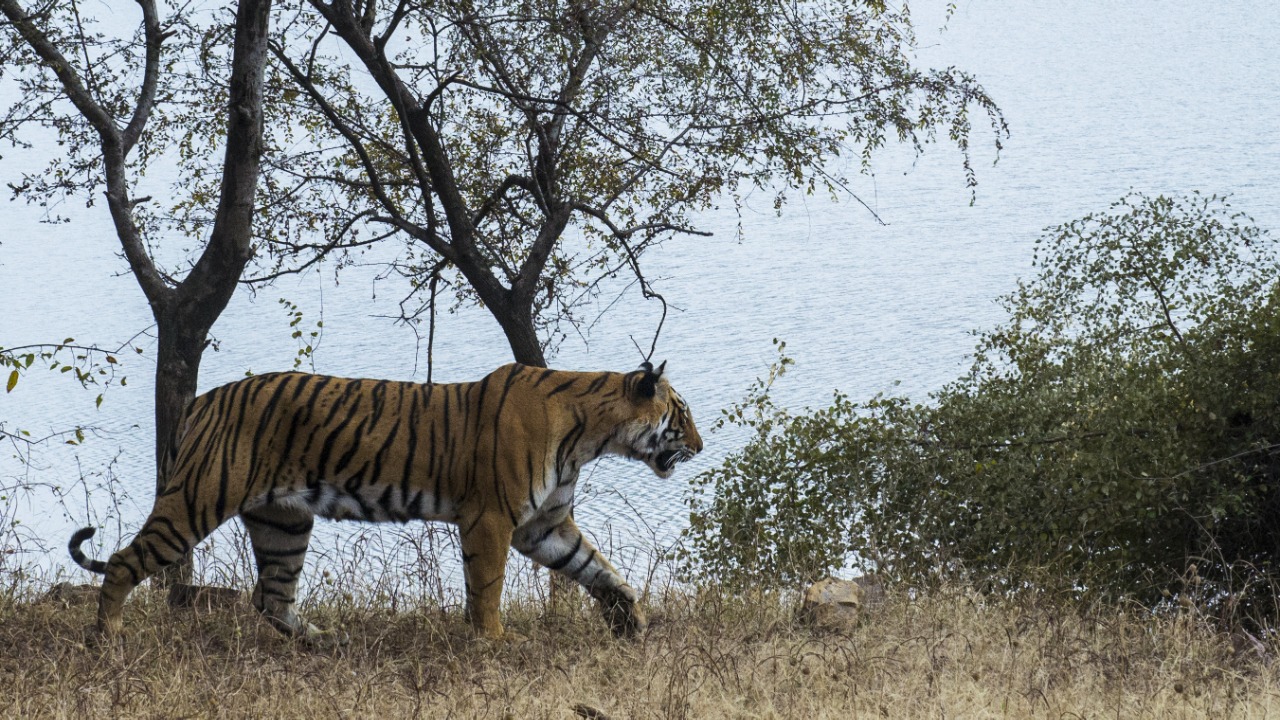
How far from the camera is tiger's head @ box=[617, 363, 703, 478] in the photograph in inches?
260

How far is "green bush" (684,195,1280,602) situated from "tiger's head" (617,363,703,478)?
1.26 metres

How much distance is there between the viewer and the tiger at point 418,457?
20.8 feet

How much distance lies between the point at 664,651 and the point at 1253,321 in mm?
4389

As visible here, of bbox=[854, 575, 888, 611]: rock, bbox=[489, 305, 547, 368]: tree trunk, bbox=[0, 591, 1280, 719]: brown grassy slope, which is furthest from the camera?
bbox=[489, 305, 547, 368]: tree trunk

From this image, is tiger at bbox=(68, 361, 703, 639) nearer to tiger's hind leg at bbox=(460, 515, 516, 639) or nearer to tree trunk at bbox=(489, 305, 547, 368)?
tiger's hind leg at bbox=(460, 515, 516, 639)

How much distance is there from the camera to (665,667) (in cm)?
563

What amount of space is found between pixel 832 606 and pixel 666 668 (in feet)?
4.36

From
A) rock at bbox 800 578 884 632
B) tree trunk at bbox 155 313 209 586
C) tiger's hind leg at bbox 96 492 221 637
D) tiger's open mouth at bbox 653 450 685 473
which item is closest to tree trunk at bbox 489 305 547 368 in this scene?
tree trunk at bbox 155 313 209 586

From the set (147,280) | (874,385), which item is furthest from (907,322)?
(147,280)

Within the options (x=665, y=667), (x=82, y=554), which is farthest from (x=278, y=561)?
(x=665, y=667)

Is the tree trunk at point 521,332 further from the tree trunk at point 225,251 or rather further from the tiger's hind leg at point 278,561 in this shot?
the tiger's hind leg at point 278,561

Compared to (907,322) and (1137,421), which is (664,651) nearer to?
(1137,421)

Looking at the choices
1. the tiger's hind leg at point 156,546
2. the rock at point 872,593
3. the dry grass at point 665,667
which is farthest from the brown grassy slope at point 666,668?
the tiger's hind leg at point 156,546

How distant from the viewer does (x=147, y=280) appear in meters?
8.30
